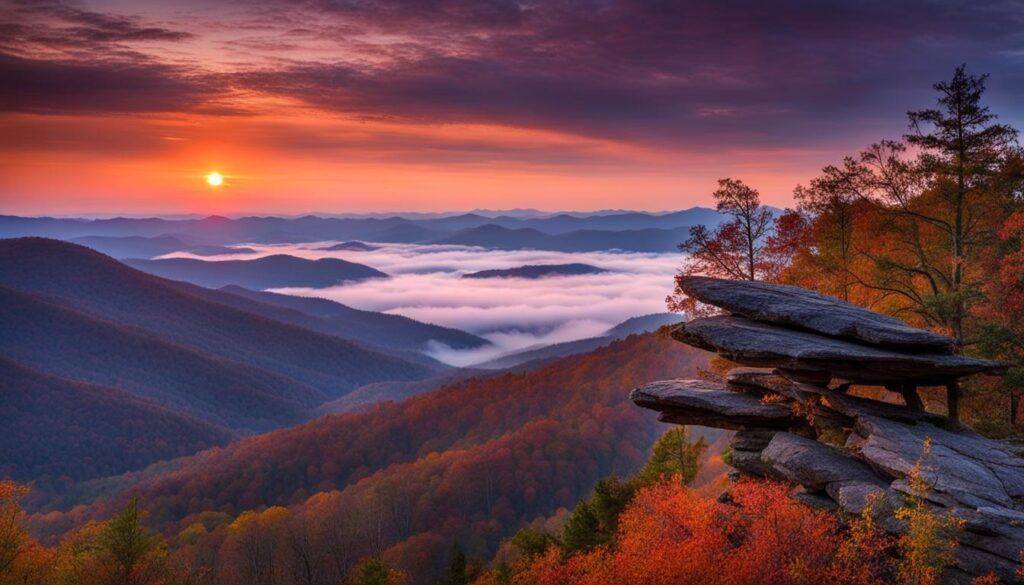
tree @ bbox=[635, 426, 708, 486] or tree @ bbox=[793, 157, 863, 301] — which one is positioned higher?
tree @ bbox=[793, 157, 863, 301]

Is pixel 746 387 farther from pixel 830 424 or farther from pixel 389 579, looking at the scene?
pixel 389 579

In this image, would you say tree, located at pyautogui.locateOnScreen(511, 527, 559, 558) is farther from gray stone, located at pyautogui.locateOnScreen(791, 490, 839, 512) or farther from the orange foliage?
gray stone, located at pyautogui.locateOnScreen(791, 490, 839, 512)

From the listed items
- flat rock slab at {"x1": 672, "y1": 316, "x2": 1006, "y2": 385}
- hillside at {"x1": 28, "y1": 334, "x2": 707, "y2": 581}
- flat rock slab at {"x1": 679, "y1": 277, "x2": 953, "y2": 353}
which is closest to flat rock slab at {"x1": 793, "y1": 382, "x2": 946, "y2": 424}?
flat rock slab at {"x1": 672, "y1": 316, "x2": 1006, "y2": 385}

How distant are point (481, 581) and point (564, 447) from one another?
72.2 meters

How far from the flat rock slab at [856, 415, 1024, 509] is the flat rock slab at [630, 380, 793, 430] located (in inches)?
155

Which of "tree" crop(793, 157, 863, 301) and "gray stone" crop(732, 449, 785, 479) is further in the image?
"tree" crop(793, 157, 863, 301)

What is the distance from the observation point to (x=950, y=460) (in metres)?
19.3

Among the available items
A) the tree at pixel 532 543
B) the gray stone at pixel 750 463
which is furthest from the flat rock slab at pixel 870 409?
the tree at pixel 532 543

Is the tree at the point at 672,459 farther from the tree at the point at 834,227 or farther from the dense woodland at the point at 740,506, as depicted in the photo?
the tree at the point at 834,227

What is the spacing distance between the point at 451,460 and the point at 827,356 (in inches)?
3951

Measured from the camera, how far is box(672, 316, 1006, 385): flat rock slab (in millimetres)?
21250

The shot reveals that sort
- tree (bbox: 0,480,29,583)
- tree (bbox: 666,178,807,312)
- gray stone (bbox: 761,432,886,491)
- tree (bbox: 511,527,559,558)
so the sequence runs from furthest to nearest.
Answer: tree (bbox: 511,527,559,558) < tree (bbox: 666,178,807,312) < tree (bbox: 0,480,29,583) < gray stone (bbox: 761,432,886,491)

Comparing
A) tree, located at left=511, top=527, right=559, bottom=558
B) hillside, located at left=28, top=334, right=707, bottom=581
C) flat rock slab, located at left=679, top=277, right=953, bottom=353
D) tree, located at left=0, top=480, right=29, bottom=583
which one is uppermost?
flat rock slab, located at left=679, top=277, right=953, bottom=353

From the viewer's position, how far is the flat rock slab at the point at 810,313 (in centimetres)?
2172
